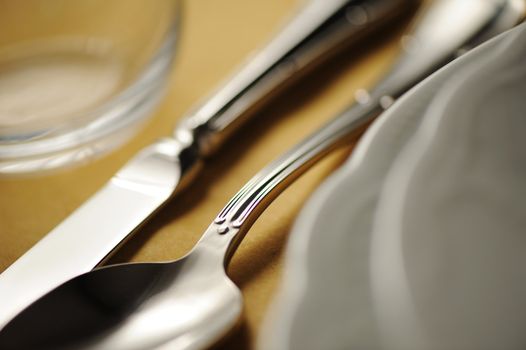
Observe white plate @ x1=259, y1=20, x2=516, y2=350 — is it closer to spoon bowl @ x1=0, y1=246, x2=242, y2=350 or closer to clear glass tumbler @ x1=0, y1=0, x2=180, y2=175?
spoon bowl @ x1=0, y1=246, x2=242, y2=350

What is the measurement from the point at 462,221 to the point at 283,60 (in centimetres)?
23

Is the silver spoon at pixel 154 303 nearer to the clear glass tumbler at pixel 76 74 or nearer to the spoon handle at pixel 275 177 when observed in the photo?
the spoon handle at pixel 275 177

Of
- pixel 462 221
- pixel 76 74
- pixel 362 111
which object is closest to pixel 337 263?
pixel 462 221

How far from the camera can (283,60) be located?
428mm

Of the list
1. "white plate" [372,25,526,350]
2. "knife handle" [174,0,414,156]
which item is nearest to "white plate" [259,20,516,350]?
"white plate" [372,25,526,350]

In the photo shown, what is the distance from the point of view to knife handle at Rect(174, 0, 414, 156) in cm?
39

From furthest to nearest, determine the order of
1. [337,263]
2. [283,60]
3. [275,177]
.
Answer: [283,60] < [275,177] < [337,263]

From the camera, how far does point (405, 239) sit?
22cm

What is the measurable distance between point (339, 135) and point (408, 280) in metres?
0.16

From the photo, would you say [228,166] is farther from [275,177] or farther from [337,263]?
[337,263]

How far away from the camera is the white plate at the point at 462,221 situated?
196mm

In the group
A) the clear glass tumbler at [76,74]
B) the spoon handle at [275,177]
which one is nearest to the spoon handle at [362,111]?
the spoon handle at [275,177]

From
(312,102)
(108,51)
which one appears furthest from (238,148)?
(108,51)

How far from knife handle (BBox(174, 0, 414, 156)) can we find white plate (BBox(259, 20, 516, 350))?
0.15m
